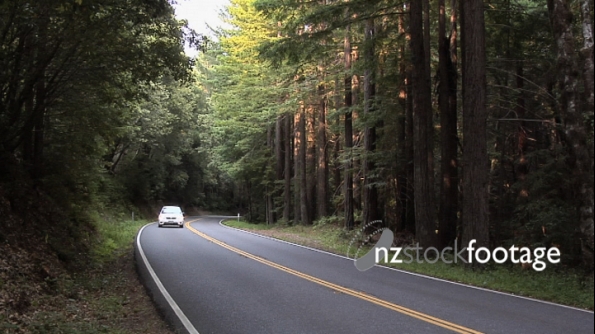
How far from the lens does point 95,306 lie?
9.22 meters

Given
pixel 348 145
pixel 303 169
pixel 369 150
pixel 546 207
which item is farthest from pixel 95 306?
pixel 303 169

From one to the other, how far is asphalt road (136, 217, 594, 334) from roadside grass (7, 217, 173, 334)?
0.35 meters

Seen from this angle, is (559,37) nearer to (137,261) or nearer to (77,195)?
(137,261)

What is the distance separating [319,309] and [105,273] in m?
7.06

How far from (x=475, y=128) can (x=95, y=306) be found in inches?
412

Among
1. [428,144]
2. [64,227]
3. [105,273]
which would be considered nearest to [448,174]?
[428,144]

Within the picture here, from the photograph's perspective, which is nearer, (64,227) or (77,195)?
(64,227)

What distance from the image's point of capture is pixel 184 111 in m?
44.8

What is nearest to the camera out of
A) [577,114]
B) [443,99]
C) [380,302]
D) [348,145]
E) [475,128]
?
[577,114]

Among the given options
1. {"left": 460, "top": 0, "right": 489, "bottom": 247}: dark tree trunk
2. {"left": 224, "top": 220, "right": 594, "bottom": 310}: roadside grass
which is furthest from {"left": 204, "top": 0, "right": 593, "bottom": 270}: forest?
{"left": 224, "top": 220, "right": 594, "bottom": 310}: roadside grass

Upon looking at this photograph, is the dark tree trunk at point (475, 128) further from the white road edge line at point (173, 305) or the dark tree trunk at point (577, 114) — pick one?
the white road edge line at point (173, 305)

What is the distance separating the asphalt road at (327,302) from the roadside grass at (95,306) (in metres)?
0.35

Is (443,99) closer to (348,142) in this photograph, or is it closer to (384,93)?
(384,93)

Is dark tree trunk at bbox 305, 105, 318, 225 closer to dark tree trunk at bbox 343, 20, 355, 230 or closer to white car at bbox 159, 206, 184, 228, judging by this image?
dark tree trunk at bbox 343, 20, 355, 230
